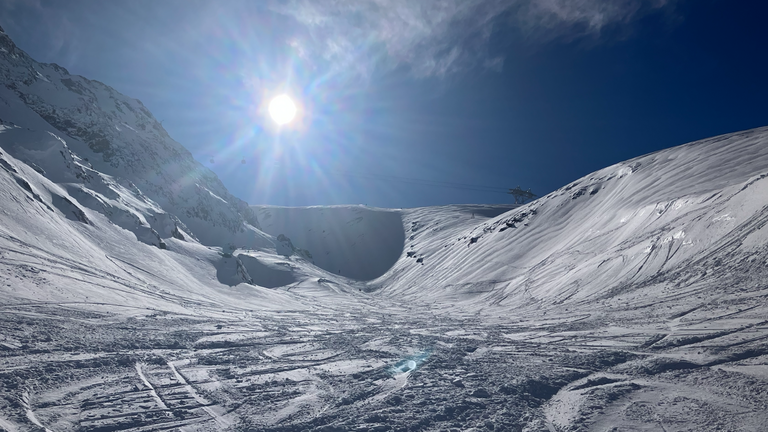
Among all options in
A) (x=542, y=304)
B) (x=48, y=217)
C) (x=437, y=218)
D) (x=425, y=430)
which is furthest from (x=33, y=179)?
(x=437, y=218)

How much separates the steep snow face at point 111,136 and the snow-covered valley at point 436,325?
885cm

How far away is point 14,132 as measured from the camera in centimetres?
2697

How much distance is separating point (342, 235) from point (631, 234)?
7177cm

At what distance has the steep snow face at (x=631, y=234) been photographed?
45.3 ft

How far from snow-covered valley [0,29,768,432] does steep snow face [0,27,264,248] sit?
29.0 feet

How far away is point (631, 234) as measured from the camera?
767 inches

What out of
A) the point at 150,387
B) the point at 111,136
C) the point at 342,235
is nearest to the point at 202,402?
the point at 150,387

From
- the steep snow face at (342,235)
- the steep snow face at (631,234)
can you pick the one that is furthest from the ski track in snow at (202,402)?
the steep snow face at (342,235)

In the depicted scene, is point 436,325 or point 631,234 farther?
point 631,234

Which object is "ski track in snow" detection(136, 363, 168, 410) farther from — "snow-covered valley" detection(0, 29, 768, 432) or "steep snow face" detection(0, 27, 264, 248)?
"steep snow face" detection(0, 27, 264, 248)

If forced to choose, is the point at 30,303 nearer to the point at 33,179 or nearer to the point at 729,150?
the point at 33,179

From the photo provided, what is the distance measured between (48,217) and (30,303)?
1118cm

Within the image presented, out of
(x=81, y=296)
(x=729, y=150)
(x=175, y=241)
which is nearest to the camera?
(x=81, y=296)

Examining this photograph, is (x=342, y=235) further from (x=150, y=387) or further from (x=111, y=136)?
(x=150, y=387)
